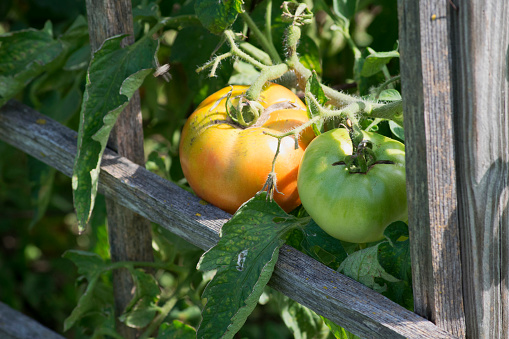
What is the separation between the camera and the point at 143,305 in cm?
106

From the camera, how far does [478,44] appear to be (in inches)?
19.5

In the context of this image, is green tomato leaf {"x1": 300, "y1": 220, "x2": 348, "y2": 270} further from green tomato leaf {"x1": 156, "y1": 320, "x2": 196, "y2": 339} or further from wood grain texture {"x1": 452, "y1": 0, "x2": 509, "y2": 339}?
green tomato leaf {"x1": 156, "y1": 320, "x2": 196, "y2": 339}

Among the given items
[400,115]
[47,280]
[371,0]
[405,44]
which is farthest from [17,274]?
[405,44]

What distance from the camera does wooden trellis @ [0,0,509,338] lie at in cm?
50

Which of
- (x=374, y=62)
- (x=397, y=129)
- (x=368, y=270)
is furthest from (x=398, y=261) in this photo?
(x=374, y=62)

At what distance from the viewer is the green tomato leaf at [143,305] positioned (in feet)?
3.37

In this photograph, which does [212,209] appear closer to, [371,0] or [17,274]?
[371,0]

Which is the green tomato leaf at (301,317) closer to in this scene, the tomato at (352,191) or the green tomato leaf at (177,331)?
the green tomato leaf at (177,331)

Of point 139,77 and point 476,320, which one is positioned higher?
point 139,77

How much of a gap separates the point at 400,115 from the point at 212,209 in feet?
1.05

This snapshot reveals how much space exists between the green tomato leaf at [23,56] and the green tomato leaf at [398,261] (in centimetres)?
77

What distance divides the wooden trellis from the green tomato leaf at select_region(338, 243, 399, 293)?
0.8 inches

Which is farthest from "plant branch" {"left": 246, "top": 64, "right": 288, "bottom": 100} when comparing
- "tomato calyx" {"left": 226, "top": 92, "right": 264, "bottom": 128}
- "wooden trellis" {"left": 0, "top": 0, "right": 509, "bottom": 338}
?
"wooden trellis" {"left": 0, "top": 0, "right": 509, "bottom": 338}

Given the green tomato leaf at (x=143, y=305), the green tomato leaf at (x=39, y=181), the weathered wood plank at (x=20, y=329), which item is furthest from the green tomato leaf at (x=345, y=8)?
the weathered wood plank at (x=20, y=329)
